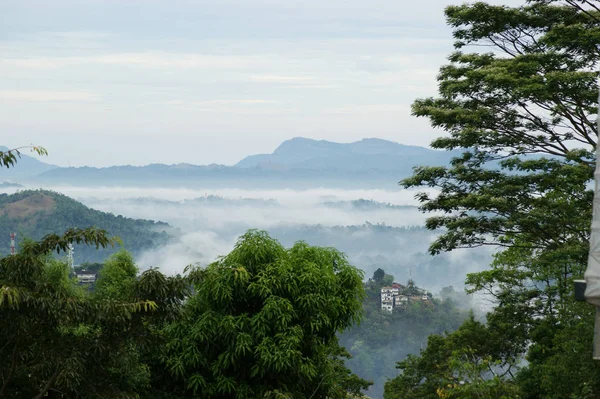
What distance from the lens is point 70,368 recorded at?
5.94m

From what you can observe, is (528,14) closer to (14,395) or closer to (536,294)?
(536,294)

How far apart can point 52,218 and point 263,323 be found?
8195cm

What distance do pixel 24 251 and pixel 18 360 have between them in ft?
3.00

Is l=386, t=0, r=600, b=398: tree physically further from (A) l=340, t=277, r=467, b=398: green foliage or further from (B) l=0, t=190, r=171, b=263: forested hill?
(B) l=0, t=190, r=171, b=263: forested hill

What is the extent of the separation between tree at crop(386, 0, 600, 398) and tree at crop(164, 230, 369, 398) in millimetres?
2283

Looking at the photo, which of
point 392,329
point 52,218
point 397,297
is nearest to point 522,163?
point 397,297

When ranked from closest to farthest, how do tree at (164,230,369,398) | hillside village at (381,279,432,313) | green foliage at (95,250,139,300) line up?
tree at (164,230,369,398) → green foliage at (95,250,139,300) → hillside village at (381,279,432,313)

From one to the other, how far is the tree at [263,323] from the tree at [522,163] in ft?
7.49

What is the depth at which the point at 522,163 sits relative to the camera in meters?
10.9

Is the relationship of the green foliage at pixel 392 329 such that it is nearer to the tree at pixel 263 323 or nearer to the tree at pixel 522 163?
the tree at pixel 522 163

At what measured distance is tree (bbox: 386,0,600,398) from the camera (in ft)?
33.8

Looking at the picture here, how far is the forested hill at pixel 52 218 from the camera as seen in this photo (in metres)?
84.2

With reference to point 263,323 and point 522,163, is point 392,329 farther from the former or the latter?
point 263,323

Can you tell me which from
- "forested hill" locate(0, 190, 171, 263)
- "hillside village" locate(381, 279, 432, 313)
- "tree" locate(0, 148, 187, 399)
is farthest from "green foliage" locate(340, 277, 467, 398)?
"tree" locate(0, 148, 187, 399)
